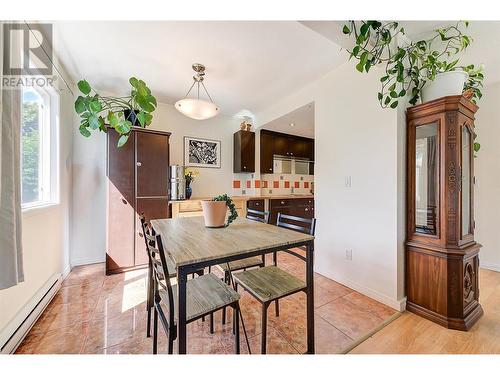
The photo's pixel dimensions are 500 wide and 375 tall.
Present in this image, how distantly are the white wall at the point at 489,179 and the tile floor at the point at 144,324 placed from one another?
229 centimetres

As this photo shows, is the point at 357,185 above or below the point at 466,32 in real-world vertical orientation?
below

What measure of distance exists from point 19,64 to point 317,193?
2733 millimetres

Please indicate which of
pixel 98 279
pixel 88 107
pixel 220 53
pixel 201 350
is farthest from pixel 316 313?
pixel 88 107

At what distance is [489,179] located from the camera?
287cm

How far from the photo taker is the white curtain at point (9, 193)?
1021 millimetres

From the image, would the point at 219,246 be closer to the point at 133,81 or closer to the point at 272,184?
the point at 133,81

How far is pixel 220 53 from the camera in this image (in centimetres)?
211

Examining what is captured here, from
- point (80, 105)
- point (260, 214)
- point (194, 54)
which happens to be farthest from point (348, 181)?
point (80, 105)

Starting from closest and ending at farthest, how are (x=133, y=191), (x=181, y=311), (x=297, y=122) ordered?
(x=181, y=311)
(x=133, y=191)
(x=297, y=122)

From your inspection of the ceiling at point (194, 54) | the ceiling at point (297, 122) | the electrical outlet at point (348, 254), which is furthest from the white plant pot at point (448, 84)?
the electrical outlet at point (348, 254)

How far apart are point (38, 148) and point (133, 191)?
3.17 feet

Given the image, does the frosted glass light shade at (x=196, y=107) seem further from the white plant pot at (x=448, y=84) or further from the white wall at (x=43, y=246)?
the white plant pot at (x=448, y=84)
